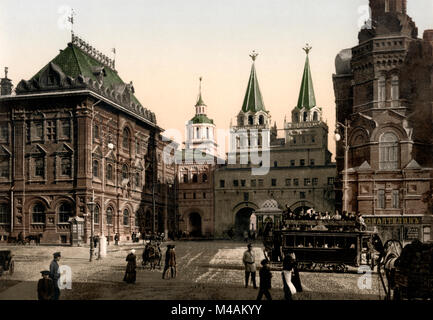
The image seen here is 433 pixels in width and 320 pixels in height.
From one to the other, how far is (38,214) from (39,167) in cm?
358

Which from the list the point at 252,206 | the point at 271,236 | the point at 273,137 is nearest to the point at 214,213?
the point at 252,206

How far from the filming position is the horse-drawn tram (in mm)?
23047

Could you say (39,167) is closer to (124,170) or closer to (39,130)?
(39,130)

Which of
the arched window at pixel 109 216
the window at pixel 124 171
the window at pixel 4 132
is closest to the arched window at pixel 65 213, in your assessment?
the arched window at pixel 109 216

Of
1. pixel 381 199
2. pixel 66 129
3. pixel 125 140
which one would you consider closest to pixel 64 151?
pixel 66 129

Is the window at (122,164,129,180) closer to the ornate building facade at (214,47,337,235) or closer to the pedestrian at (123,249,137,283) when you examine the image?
the pedestrian at (123,249,137,283)

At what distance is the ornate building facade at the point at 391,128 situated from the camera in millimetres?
38156

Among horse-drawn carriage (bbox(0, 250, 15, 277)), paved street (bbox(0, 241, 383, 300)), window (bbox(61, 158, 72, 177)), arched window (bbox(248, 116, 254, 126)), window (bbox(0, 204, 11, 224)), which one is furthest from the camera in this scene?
window (bbox(61, 158, 72, 177))

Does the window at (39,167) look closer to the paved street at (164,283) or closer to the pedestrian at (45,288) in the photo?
the paved street at (164,283)

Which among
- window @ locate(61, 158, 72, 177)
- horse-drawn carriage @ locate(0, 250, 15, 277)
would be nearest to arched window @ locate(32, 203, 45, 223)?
window @ locate(61, 158, 72, 177)

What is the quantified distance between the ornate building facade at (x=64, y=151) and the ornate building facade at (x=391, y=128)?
53.6 feet

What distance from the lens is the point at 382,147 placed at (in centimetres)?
4025
